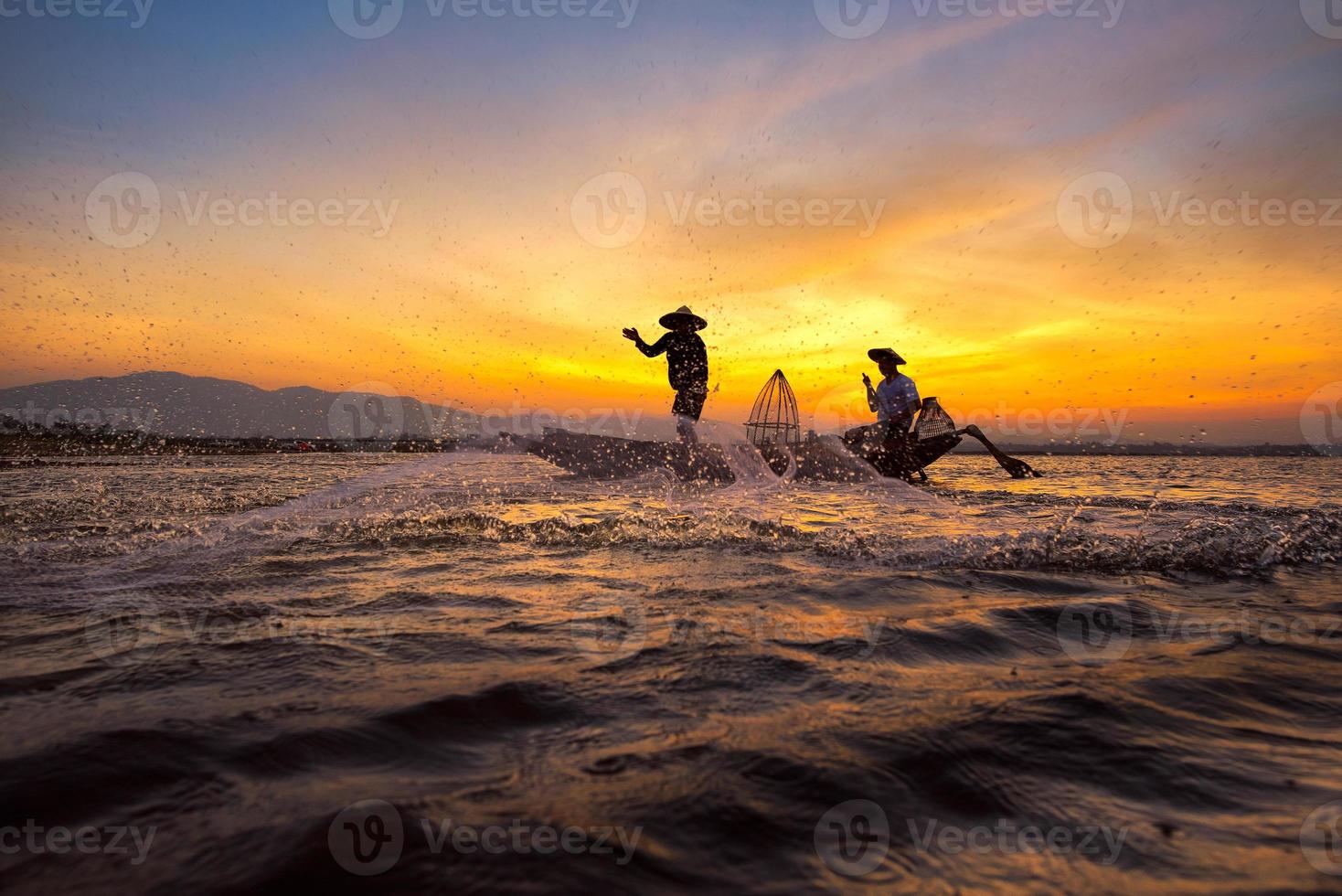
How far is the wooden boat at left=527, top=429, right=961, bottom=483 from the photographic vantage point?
13.7 metres

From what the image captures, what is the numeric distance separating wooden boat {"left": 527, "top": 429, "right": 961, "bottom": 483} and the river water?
29.9 ft

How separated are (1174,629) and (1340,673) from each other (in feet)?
2.04

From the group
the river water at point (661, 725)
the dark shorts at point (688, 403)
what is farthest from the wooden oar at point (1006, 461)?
the river water at point (661, 725)

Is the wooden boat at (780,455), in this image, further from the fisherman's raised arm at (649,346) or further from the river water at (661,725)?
the river water at (661,725)

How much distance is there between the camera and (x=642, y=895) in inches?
43.0

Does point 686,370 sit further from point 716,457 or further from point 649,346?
point 716,457

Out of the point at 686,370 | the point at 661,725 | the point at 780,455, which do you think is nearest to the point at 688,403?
the point at 686,370

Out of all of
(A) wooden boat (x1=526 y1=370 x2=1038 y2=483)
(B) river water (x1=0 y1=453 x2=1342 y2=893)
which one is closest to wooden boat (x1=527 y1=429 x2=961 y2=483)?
(A) wooden boat (x1=526 y1=370 x2=1038 y2=483)

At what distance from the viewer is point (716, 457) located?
1428cm

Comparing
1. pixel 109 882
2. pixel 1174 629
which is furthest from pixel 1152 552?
pixel 109 882

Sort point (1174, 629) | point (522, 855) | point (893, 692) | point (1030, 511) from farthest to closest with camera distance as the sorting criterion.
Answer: point (1030, 511), point (1174, 629), point (893, 692), point (522, 855)

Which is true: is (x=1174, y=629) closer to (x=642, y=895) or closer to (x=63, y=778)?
(x=642, y=895)

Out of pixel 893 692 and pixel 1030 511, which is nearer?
pixel 893 692

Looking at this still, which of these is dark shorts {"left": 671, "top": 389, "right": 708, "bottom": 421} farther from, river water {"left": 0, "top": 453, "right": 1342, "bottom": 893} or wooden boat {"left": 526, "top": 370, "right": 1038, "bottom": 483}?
river water {"left": 0, "top": 453, "right": 1342, "bottom": 893}
